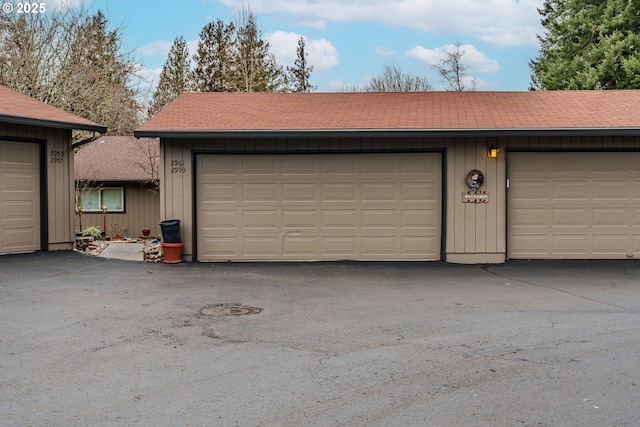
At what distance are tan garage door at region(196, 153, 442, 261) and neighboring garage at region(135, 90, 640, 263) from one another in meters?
0.02

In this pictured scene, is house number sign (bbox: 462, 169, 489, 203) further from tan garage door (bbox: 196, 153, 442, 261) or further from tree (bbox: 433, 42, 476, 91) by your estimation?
tree (bbox: 433, 42, 476, 91)

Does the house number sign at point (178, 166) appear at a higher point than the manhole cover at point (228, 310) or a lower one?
higher

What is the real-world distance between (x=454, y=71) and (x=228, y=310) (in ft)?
108

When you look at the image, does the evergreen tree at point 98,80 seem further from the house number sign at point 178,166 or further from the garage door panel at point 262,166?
the garage door panel at point 262,166

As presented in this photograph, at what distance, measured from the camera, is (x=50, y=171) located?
12.6 meters

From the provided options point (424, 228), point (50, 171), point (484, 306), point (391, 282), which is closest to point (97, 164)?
point (50, 171)

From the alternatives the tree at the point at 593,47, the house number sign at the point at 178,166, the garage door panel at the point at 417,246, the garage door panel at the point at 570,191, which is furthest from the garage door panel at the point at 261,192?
the tree at the point at 593,47

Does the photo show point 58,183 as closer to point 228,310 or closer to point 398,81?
point 228,310

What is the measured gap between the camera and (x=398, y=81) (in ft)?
128

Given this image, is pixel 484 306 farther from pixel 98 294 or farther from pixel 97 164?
pixel 97 164

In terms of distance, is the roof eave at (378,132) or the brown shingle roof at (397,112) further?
the brown shingle roof at (397,112)

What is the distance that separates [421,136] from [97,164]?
52.3 feet

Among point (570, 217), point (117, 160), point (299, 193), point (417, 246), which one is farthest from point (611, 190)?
point (117, 160)

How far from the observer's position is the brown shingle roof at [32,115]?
1136 centimetres
